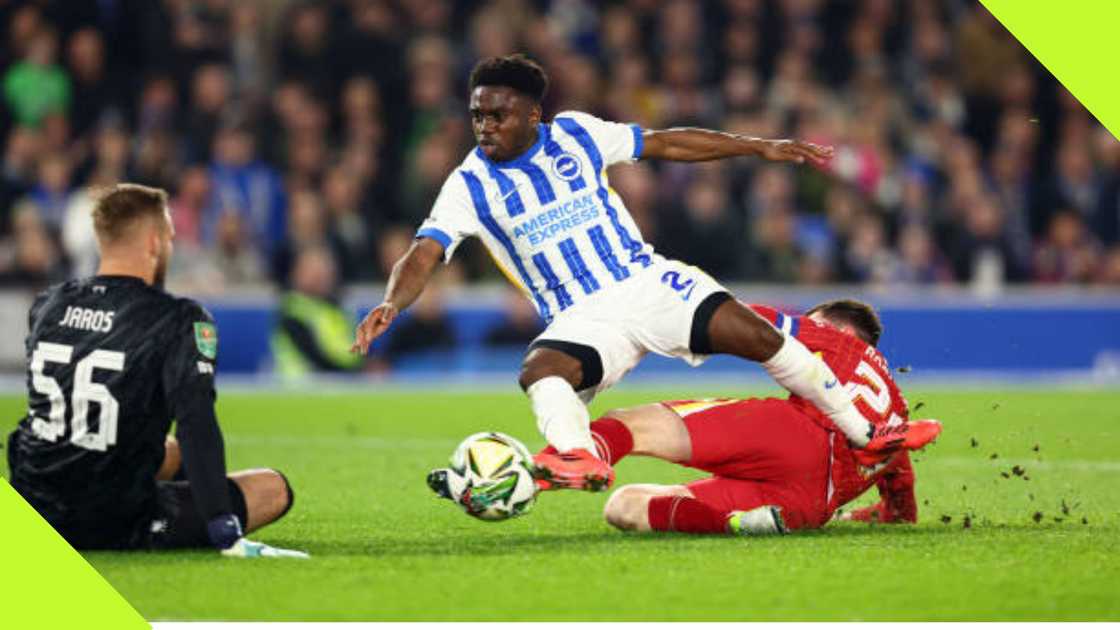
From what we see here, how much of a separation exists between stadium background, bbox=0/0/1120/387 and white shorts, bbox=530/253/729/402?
8.76 metres

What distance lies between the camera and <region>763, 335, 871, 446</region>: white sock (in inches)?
265

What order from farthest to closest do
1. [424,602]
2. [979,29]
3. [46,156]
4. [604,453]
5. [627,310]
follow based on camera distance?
1. [979,29]
2. [46,156]
3. [627,310]
4. [604,453]
5. [424,602]

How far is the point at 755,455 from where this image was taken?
6.64 metres

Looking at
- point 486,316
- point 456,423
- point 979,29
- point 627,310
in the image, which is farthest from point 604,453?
point 979,29

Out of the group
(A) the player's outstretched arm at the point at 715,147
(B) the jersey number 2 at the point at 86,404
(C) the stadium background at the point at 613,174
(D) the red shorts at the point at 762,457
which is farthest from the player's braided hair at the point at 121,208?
(C) the stadium background at the point at 613,174

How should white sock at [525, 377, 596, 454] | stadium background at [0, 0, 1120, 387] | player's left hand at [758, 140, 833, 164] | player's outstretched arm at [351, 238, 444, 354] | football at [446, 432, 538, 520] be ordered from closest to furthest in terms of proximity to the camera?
1. football at [446, 432, 538, 520]
2. white sock at [525, 377, 596, 454]
3. player's outstretched arm at [351, 238, 444, 354]
4. player's left hand at [758, 140, 833, 164]
5. stadium background at [0, 0, 1120, 387]

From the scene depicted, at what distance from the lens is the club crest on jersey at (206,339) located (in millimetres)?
5684

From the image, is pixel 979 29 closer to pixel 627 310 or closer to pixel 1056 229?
pixel 1056 229

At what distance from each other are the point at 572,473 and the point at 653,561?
1.71 ft

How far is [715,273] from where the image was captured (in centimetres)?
1656

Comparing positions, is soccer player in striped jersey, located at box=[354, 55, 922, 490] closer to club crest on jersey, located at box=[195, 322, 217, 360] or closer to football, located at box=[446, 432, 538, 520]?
football, located at box=[446, 432, 538, 520]

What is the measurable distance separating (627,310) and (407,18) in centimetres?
1181

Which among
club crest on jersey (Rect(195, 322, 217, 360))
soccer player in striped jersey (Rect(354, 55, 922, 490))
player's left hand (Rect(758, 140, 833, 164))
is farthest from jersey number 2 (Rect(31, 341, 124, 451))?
player's left hand (Rect(758, 140, 833, 164))

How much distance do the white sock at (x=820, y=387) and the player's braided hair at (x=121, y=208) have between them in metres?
2.40
